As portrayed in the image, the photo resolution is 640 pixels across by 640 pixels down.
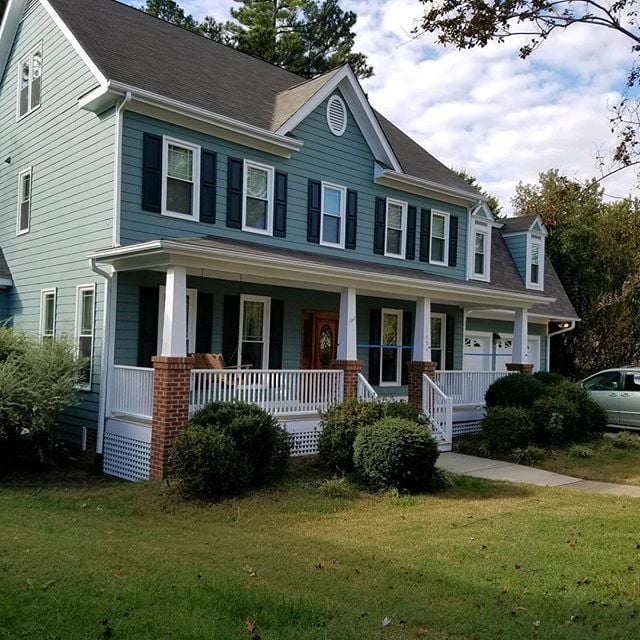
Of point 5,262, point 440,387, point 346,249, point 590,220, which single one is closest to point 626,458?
point 440,387

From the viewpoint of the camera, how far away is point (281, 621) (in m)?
4.73

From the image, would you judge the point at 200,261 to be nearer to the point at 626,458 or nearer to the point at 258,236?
the point at 258,236

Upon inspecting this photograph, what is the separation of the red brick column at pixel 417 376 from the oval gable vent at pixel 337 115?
5.53 metres

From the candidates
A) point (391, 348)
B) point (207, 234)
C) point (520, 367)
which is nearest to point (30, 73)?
point (207, 234)

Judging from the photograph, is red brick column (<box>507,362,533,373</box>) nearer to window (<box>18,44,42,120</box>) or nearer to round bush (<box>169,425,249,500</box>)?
round bush (<box>169,425,249,500</box>)

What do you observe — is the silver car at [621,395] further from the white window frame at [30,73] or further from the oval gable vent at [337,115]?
the white window frame at [30,73]

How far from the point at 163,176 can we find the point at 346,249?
4.79m

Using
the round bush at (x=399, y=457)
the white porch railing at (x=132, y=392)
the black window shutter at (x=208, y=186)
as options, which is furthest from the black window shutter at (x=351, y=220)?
the round bush at (x=399, y=457)

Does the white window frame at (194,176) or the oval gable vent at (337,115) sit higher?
the oval gable vent at (337,115)

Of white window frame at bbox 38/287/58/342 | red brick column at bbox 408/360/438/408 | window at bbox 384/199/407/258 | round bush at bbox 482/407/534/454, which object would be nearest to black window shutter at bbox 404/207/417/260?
window at bbox 384/199/407/258

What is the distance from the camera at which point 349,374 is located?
1275 cm

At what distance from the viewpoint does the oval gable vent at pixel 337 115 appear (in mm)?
15047

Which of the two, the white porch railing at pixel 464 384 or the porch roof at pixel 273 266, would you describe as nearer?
the porch roof at pixel 273 266

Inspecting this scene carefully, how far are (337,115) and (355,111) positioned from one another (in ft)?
1.85
